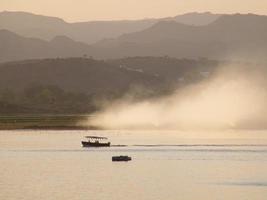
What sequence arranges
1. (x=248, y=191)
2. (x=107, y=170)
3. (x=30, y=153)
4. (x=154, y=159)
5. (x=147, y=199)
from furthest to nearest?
(x=30, y=153)
(x=154, y=159)
(x=107, y=170)
(x=248, y=191)
(x=147, y=199)

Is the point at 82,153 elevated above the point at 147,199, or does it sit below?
above

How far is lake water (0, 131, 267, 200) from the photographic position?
363 feet

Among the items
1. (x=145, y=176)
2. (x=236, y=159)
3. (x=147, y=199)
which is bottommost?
(x=147, y=199)

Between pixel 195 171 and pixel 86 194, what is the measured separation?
31354mm

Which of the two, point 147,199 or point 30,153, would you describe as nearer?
point 147,199

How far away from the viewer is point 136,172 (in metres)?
137

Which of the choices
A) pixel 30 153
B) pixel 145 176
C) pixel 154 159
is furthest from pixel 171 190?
pixel 30 153

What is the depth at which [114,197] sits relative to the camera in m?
107

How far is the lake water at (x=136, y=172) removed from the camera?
111 metres

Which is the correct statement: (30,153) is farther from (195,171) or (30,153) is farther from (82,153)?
(195,171)

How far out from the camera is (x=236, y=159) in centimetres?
15988

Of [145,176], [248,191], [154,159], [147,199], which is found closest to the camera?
[147,199]

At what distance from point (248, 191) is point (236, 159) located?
1828 inches

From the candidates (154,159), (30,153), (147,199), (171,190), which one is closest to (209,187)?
(171,190)
